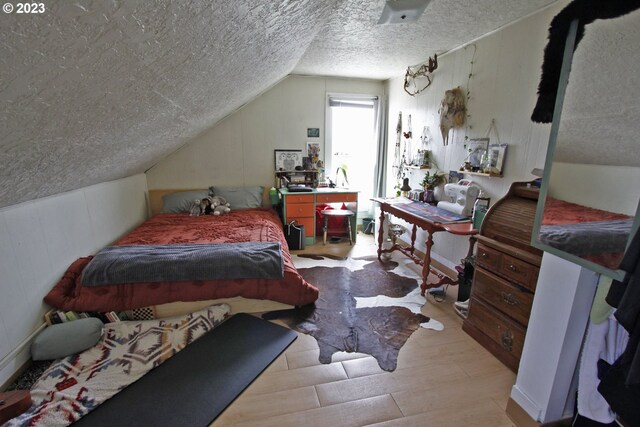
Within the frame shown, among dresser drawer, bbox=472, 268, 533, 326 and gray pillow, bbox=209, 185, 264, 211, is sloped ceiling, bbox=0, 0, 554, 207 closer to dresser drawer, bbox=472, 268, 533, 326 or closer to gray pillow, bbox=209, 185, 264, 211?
gray pillow, bbox=209, 185, 264, 211

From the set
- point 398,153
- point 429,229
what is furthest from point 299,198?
point 429,229

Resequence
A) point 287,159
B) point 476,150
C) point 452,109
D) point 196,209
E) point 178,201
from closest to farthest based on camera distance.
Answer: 1. point 476,150
2. point 452,109
3. point 196,209
4. point 178,201
5. point 287,159

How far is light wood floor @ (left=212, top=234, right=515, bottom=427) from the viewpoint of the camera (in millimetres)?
1489

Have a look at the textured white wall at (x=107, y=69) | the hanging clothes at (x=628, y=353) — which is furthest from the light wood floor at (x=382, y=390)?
the textured white wall at (x=107, y=69)

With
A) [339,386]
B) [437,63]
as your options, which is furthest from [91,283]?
[437,63]

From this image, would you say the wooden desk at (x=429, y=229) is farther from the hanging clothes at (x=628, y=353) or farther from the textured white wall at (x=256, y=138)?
the textured white wall at (x=256, y=138)

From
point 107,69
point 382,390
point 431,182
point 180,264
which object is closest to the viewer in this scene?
point 107,69

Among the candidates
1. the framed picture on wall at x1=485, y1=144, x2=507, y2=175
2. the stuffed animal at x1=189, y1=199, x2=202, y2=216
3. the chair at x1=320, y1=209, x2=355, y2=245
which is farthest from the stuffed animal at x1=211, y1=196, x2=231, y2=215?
the framed picture on wall at x1=485, y1=144, x2=507, y2=175

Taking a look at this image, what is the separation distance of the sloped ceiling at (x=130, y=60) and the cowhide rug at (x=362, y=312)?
1.67 m

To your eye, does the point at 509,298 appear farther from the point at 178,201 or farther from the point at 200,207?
the point at 178,201

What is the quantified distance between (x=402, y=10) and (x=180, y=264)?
7.77 ft

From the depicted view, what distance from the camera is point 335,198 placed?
402 cm

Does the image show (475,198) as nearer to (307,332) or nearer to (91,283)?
(307,332)

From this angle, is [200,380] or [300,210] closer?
[200,380]
